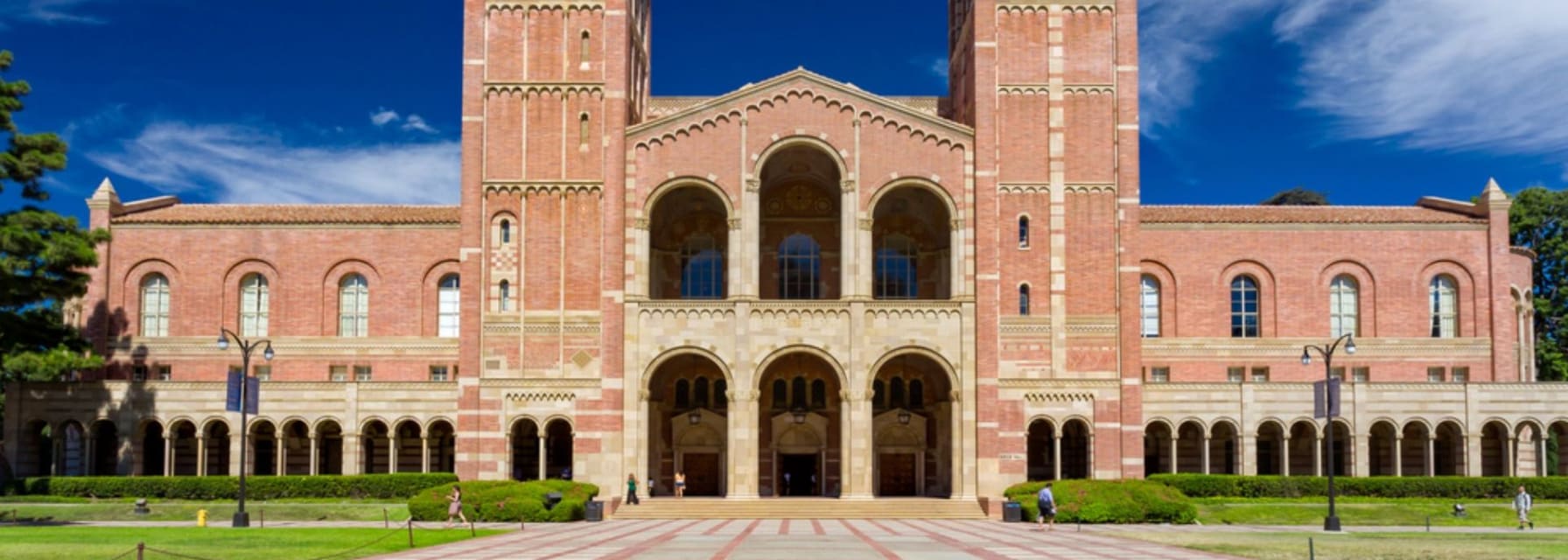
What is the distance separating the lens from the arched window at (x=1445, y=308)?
208ft

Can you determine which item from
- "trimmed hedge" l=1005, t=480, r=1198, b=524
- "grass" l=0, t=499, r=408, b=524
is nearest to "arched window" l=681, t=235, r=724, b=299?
"grass" l=0, t=499, r=408, b=524

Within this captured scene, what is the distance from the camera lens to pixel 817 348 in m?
55.9

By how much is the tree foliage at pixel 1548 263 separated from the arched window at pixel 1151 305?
23.7 m

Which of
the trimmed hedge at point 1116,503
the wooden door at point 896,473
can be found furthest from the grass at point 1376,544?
the wooden door at point 896,473

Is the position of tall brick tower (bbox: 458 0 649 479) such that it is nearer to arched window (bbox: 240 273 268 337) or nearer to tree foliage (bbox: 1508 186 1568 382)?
arched window (bbox: 240 273 268 337)

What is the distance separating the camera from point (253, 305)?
63375 millimetres

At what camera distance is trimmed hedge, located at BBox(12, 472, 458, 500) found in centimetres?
5422

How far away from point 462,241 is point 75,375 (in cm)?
1922

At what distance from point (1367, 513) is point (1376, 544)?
15804 mm

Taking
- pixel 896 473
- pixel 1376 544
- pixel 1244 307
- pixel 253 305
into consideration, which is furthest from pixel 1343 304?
pixel 253 305

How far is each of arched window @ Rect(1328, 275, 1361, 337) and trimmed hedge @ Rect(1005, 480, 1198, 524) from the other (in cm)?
1684

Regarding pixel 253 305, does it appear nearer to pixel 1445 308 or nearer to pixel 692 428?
pixel 692 428

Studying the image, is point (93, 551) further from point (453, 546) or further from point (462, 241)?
point (462, 241)

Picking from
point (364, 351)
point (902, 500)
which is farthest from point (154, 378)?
point (902, 500)
